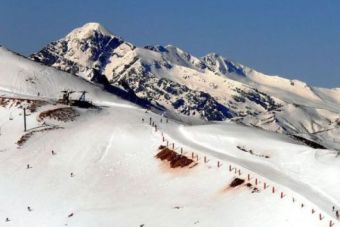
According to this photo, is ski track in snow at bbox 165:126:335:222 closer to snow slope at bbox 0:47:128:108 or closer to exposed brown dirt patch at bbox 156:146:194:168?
exposed brown dirt patch at bbox 156:146:194:168

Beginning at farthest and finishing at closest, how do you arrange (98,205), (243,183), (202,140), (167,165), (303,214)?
(202,140)
(167,165)
(98,205)
(243,183)
(303,214)

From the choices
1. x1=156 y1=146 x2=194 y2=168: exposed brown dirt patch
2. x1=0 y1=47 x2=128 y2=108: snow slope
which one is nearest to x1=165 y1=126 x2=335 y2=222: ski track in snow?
x1=156 y1=146 x2=194 y2=168: exposed brown dirt patch

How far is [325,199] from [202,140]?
33.6m

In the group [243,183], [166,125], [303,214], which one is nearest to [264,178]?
[243,183]

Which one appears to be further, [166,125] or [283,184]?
[166,125]

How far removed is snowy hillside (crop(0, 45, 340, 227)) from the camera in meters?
78.5

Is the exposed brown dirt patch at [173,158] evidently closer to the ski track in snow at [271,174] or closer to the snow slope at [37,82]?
the ski track in snow at [271,174]

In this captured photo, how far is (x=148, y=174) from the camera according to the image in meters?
98.8

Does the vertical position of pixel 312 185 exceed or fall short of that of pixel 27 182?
it exceeds it

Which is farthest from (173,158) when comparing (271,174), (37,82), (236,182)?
(37,82)

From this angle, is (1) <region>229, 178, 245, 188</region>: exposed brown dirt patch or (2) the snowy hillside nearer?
(2) the snowy hillside

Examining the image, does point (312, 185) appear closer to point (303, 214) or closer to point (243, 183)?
point (243, 183)

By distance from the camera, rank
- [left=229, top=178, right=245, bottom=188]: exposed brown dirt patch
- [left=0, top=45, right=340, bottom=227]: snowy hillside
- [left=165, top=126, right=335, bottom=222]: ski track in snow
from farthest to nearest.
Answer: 1. [left=229, top=178, right=245, bottom=188]: exposed brown dirt patch
2. [left=0, top=45, right=340, bottom=227]: snowy hillside
3. [left=165, top=126, right=335, bottom=222]: ski track in snow

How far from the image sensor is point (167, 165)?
9925cm
